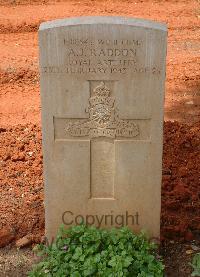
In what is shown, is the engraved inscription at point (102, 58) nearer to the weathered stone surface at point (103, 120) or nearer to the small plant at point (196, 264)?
the weathered stone surface at point (103, 120)

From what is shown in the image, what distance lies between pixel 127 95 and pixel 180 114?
10.6ft

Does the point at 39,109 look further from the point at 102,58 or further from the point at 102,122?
the point at 102,58

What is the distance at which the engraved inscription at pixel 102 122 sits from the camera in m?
3.98

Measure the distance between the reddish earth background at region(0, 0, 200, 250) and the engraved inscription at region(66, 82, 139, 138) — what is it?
1015 millimetres

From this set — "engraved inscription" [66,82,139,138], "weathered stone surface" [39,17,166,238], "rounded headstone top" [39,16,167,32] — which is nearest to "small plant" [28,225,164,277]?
"weathered stone surface" [39,17,166,238]

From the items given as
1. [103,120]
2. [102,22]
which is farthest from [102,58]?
[103,120]

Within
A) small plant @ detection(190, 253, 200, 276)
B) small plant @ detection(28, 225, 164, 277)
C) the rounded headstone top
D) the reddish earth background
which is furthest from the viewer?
the reddish earth background

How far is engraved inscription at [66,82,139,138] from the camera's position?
157 inches

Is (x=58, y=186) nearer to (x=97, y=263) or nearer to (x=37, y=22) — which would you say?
(x=97, y=263)

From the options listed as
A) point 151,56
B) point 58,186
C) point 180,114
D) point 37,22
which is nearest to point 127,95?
point 151,56

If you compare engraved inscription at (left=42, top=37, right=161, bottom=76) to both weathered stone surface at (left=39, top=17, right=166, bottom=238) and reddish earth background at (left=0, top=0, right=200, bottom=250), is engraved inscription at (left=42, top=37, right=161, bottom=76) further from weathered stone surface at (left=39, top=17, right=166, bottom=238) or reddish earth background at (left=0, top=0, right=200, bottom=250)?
reddish earth background at (left=0, top=0, right=200, bottom=250)

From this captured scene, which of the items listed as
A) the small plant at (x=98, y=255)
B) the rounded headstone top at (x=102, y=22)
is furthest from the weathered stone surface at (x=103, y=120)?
the small plant at (x=98, y=255)

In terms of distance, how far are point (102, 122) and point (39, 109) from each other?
329cm

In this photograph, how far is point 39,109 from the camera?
285 inches
